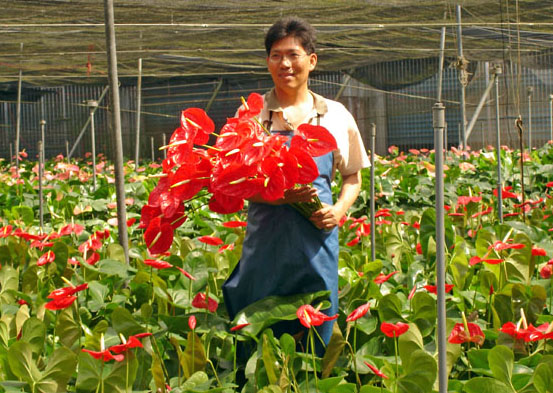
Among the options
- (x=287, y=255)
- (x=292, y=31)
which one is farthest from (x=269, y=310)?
(x=292, y=31)

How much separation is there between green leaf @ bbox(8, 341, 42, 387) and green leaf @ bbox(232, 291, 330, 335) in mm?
439

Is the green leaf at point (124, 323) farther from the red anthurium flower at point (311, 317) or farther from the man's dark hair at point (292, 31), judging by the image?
the man's dark hair at point (292, 31)

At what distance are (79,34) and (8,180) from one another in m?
1.67

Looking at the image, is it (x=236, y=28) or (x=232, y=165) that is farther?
(x=236, y=28)

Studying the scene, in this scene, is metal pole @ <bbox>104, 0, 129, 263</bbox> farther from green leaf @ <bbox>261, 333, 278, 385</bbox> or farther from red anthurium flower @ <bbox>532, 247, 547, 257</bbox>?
red anthurium flower @ <bbox>532, 247, 547, 257</bbox>

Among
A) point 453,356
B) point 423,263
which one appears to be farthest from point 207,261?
point 453,356

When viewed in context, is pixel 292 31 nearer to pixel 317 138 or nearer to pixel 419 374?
pixel 317 138

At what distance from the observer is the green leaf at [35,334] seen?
1780mm

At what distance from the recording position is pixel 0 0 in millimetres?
5633

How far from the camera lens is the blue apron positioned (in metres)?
1.78

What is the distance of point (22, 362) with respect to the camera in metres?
1.60

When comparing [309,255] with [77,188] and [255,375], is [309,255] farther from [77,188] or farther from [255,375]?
[77,188]

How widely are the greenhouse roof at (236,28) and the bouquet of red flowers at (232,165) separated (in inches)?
126

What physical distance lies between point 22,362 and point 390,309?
2.87ft
